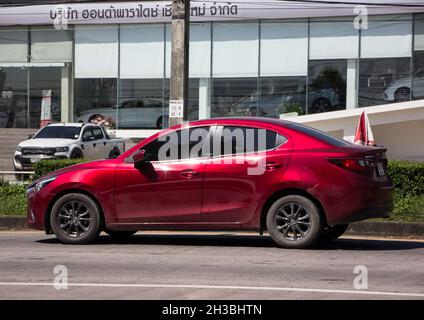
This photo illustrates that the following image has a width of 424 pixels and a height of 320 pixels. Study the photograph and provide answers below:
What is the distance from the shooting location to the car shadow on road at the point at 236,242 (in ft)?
39.7

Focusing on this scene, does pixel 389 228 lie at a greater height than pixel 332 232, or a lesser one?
lesser

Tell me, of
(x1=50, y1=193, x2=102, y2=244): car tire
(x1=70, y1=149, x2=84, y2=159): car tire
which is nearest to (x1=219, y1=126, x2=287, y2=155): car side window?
(x1=50, y1=193, x2=102, y2=244): car tire

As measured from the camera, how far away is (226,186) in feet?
37.5

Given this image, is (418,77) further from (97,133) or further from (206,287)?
(206,287)

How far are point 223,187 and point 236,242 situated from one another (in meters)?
1.43

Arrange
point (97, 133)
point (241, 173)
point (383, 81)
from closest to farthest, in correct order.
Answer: point (241, 173), point (97, 133), point (383, 81)

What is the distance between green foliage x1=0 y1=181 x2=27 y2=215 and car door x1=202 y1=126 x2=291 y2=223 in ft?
18.5

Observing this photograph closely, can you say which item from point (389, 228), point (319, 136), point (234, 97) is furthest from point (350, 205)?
point (234, 97)

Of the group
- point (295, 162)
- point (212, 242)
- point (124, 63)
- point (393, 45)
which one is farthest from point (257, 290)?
point (124, 63)

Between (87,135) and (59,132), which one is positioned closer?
(59,132)

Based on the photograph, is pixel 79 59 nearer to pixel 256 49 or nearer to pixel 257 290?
pixel 256 49

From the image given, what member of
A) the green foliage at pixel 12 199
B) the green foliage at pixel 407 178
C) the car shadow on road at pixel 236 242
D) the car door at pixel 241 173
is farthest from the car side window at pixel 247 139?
the green foliage at pixel 12 199

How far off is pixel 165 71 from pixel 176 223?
2493cm

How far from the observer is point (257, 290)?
845 centimetres
